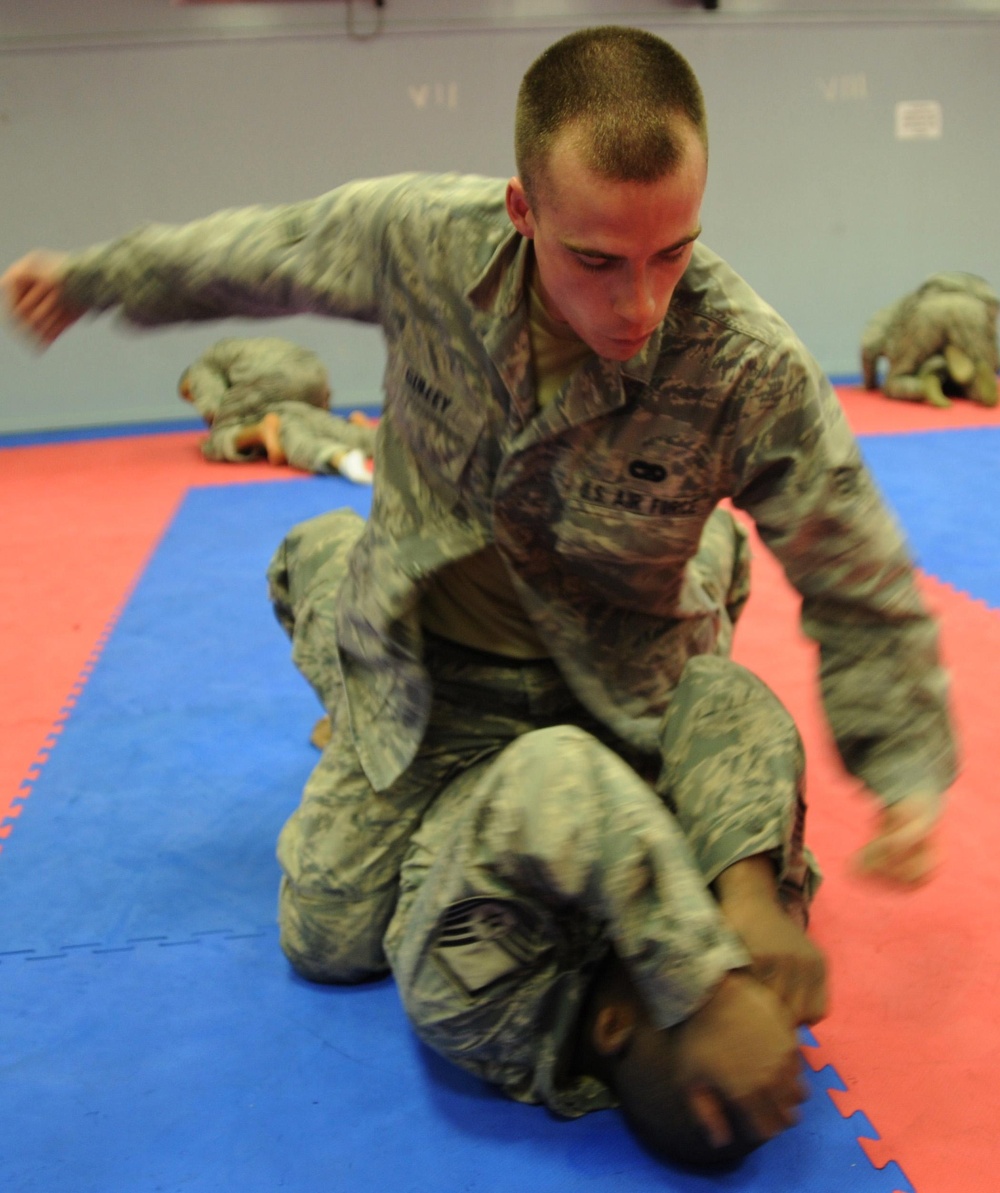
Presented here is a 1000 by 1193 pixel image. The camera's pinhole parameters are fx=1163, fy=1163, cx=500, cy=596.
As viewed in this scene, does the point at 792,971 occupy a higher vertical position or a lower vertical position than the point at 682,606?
lower

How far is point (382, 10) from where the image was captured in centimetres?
752

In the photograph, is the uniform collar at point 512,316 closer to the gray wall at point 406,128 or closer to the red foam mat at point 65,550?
the red foam mat at point 65,550

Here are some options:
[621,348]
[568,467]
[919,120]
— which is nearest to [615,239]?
[621,348]

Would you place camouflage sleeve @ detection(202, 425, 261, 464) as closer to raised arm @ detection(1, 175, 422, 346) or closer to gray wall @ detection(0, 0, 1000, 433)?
gray wall @ detection(0, 0, 1000, 433)

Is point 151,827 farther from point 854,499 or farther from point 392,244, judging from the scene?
point 854,499

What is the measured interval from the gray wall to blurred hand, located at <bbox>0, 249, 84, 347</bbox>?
6072mm

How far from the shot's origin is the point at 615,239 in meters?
1.51

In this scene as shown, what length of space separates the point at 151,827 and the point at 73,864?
0.64 feet

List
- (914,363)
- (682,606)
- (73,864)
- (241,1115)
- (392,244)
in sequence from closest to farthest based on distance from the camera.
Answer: (241,1115) < (392,244) < (682,606) < (73,864) < (914,363)

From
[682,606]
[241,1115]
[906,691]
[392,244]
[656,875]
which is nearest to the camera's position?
[656,875]

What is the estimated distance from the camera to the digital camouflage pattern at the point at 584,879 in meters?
1.53

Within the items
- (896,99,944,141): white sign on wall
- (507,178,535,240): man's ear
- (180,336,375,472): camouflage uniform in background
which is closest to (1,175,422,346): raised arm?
(507,178,535,240): man's ear

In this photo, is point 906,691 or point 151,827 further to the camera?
point 151,827

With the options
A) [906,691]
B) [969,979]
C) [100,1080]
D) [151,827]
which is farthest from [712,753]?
[151,827]
